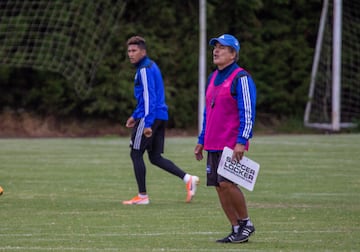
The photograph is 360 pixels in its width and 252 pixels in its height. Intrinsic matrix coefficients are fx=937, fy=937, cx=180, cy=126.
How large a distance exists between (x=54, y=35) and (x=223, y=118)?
17.0 m

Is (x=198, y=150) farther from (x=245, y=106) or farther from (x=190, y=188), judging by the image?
(x=190, y=188)

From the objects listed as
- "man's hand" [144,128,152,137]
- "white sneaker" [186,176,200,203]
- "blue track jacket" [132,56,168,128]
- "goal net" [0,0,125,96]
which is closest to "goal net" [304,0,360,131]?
"goal net" [0,0,125,96]

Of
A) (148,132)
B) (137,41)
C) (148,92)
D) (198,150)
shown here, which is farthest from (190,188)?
(198,150)

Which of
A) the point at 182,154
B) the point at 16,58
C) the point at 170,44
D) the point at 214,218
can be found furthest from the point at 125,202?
the point at 170,44

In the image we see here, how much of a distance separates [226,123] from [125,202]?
141 inches

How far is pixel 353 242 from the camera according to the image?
314 inches

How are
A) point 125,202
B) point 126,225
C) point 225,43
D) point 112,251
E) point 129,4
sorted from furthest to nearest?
point 129,4, point 125,202, point 126,225, point 225,43, point 112,251

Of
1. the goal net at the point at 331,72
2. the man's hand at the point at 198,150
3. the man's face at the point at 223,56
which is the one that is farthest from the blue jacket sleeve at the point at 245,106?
the goal net at the point at 331,72

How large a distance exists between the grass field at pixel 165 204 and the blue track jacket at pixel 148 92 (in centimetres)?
108

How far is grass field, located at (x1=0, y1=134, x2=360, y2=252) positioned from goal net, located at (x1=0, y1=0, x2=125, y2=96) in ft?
17.2

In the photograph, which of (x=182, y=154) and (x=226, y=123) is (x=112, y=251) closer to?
(x=226, y=123)

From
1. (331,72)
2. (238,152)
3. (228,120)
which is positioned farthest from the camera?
(331,72)

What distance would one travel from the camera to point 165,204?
11.3 m

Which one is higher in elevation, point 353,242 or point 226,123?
point 226,123
